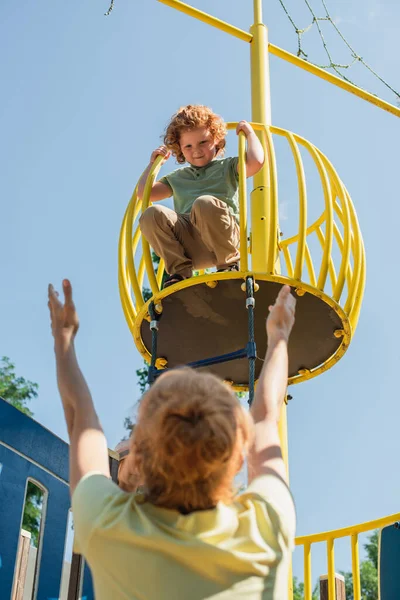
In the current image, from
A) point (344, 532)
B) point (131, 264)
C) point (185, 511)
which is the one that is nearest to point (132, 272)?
point (131, 264)

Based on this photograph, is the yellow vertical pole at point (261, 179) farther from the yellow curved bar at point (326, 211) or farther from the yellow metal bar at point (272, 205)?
the yellow curved bar at point (326, 211)

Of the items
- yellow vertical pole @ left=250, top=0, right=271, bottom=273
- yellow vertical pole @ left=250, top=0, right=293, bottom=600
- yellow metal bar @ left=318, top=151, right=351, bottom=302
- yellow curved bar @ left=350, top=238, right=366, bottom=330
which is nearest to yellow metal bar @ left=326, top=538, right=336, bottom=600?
yellow vertical pole @ left=250, top=0, right=293, bottom=600

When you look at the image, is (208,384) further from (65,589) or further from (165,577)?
(65,589)

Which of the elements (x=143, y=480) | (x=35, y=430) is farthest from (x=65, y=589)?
(x=143, y=480)

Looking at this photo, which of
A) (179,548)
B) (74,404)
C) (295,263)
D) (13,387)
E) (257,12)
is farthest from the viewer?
(13,387)

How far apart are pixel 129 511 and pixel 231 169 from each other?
293 cm

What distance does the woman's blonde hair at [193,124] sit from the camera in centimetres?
408

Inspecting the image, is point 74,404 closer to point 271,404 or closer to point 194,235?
point 271,404

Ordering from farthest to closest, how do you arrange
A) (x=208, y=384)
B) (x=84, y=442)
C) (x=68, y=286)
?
1. (x=68, y=286)
2. (x=84, y=442)
3. (x=208, y=384)

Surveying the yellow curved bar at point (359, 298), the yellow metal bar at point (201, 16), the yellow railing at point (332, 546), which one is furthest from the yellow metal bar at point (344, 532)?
the yellow metal bar at point (201, 16)

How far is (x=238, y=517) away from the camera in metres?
1.35

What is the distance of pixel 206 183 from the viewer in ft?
13.5

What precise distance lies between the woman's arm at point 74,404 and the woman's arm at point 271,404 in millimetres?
308

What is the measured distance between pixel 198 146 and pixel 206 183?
21cm
